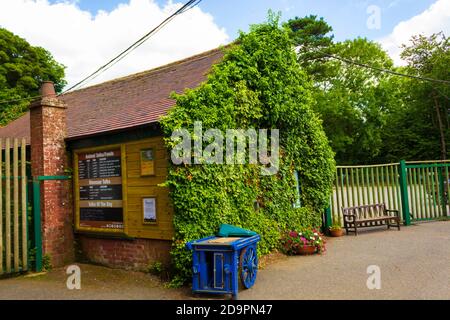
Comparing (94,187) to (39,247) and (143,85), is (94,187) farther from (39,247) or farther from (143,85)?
(143,85)

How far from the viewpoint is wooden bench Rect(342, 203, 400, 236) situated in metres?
11.7

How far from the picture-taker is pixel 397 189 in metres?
13.2

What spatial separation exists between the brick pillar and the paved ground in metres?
0.69

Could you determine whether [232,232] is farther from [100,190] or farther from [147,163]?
[100,190]

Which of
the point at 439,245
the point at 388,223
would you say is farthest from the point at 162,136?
the point at 388,223

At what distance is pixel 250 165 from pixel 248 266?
270cm

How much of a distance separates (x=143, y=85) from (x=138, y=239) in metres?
5.48

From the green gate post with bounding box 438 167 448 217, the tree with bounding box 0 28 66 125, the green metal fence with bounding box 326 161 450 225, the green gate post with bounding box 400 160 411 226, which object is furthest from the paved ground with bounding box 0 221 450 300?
the tree with bounding box 0 28 66 125

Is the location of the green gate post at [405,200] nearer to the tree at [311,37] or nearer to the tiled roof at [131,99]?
the tiled roof at [131,99]

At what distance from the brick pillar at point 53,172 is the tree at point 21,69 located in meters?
17.2
